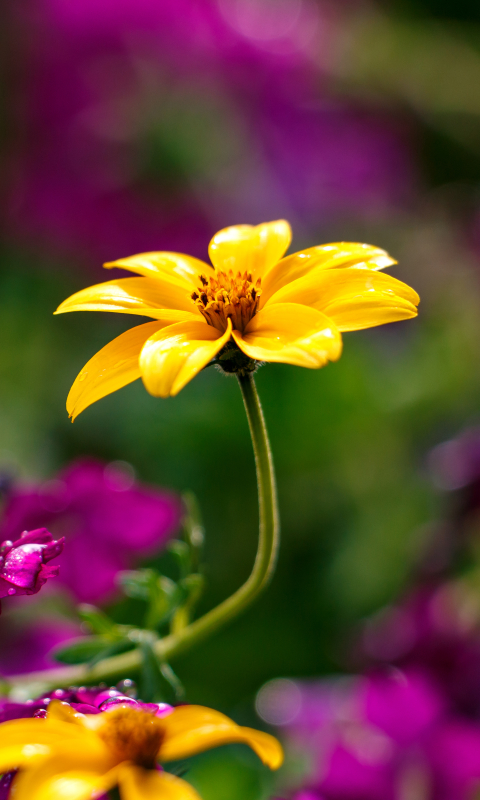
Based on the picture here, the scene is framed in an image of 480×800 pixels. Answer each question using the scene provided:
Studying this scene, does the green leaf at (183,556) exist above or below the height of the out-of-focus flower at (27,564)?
below

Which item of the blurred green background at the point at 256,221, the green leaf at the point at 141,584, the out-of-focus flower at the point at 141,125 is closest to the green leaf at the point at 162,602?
the green leaf at the point at 141,584

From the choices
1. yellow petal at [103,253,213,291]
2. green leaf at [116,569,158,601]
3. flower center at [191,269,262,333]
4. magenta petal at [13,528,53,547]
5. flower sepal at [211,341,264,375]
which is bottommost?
green leaf at [116,569,158,601]

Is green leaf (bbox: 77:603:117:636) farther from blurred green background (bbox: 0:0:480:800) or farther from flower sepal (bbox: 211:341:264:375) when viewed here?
blurred green background (bbox: 0:0:480:800)

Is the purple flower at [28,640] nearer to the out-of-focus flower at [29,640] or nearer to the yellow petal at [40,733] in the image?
the out-of-focus flower at [29,640]

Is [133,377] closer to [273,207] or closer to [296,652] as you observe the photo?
[296,652]

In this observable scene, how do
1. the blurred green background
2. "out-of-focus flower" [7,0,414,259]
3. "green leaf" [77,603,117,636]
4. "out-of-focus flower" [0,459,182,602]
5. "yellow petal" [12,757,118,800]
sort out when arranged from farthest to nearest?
"out-of-focus flower" [7,0,414,259] → the blurred green background → "out-of-focus flower" [0,459,182,602] → "green leaf" [77,603,117,636] → "yellow petal" [12,757,118,800]

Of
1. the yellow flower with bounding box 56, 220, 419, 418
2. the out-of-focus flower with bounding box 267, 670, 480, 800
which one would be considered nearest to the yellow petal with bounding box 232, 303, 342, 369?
the yellow flower with bounding box 56, 220, 419, 418

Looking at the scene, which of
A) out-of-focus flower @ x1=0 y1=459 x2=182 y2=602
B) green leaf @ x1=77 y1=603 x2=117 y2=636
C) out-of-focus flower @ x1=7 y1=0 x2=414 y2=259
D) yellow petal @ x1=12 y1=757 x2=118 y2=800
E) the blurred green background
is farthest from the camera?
out-of-focus flower @ x1=7 y1=0 x2=414 y2=259

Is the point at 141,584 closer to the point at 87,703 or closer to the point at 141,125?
the point at 87,703

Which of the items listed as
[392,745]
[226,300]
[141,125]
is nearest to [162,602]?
[226,300]
